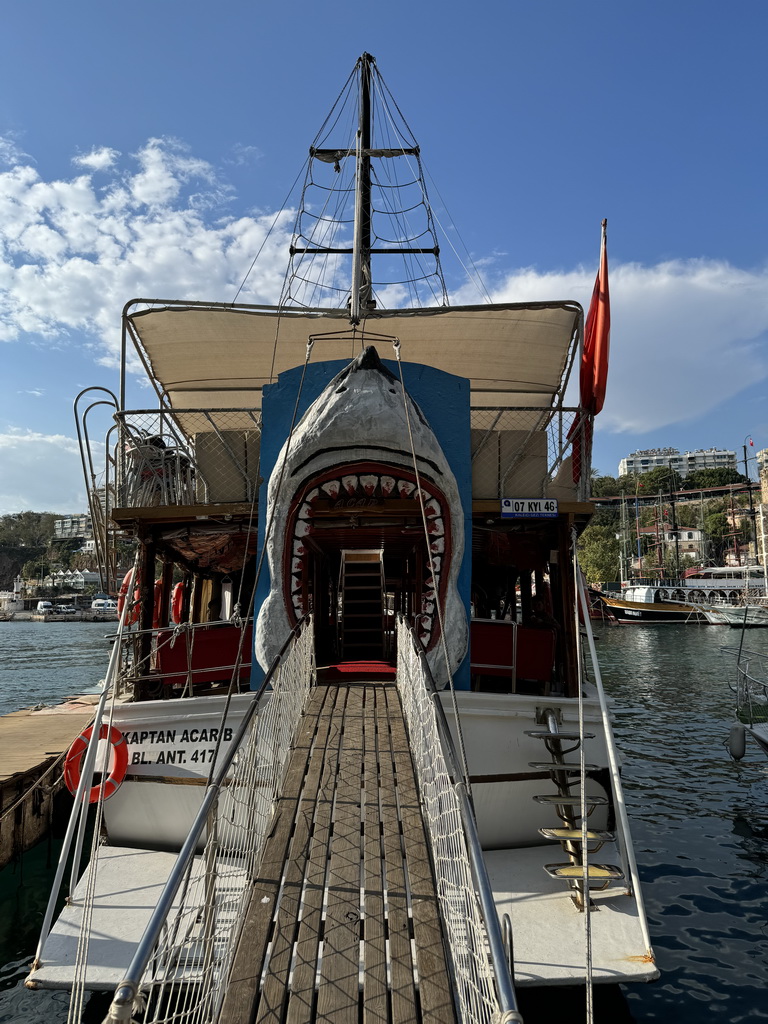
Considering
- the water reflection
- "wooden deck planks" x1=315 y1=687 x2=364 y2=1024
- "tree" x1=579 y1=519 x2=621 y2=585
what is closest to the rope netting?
"wooden deck planks" x1=315 y1=687 x2=364 y2=1024

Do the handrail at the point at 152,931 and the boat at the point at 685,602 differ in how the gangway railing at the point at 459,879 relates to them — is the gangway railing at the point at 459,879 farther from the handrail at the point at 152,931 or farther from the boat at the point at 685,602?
the boat at the point at 685,602

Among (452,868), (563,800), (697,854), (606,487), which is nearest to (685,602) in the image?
(697,854)

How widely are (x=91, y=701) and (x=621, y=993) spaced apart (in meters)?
12.8

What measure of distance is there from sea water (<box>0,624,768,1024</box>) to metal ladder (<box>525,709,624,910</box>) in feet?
2.88

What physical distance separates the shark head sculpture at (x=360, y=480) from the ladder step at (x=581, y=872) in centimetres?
180

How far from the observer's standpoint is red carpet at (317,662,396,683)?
807cm

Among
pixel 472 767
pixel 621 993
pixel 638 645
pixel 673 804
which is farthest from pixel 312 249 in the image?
pixel 638 645

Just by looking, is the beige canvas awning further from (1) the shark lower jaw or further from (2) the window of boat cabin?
(1) the shark lower jaw

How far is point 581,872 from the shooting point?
5.02m

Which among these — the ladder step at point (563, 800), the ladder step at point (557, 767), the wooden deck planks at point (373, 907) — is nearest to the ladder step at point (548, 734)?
the ladder step at point (557, 767)

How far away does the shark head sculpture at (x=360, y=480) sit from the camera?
6004 mm

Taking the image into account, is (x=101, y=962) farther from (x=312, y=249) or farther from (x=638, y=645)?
(x=638, y=645)

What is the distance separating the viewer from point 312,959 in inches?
114

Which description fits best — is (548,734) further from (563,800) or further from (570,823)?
(570,823)
